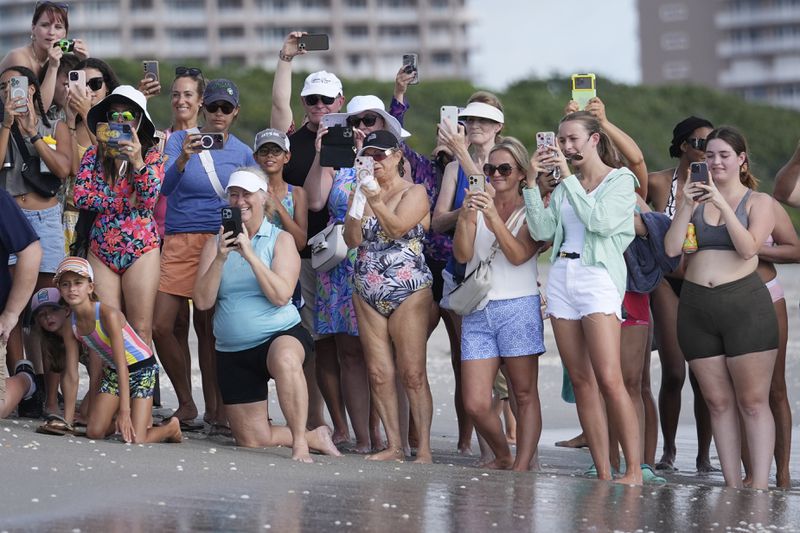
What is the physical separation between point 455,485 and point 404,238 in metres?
1.75

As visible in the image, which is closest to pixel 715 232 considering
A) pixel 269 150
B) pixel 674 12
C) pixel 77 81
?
pixel 269 150

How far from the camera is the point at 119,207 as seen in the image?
360 inches

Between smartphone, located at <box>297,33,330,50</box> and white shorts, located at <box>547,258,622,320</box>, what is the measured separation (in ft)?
8.76

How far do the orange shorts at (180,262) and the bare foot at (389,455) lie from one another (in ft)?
5.31

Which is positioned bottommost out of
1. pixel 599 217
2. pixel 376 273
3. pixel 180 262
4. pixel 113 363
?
pixel 113 363

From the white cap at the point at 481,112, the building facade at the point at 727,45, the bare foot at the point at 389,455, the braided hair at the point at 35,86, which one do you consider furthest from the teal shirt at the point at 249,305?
the building facade at the point at 727,45

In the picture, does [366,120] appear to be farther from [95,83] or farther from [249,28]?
[249,28]

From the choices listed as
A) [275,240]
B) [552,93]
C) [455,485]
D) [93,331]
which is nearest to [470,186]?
[275,240]

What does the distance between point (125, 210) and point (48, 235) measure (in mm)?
919

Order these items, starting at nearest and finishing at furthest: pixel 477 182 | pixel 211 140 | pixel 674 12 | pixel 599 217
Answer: pixel 599 217, pixel 477 182, pixel 211 140, pixel 674 12

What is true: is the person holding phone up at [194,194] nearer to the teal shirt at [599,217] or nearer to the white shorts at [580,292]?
the teal shirt at [599,217]

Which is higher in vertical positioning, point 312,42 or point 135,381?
point 312,42

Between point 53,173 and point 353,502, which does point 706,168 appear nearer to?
point 353,502

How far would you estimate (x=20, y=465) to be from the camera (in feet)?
25.1
